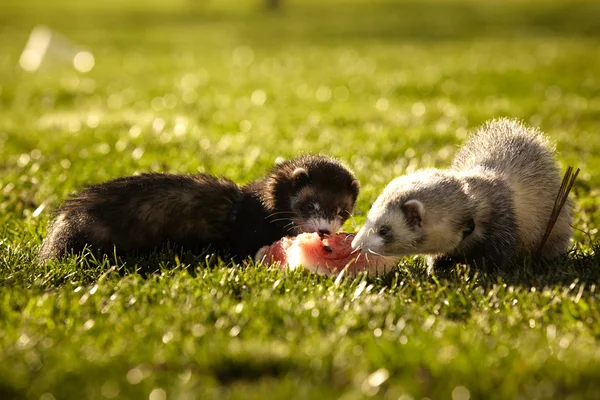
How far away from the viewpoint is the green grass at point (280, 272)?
3814 mm

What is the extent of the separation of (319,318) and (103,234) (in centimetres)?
225

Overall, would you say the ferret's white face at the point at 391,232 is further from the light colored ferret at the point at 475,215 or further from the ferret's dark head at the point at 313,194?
the ferret's dark head at the point at 313,194

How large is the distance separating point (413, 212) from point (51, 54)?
19.7 m

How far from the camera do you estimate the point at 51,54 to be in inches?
915

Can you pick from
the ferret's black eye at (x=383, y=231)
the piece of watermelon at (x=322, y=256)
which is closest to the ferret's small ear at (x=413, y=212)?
the ferret's black eye at (x=383, y=231)

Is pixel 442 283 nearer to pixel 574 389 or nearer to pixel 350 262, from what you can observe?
pixel 350 262

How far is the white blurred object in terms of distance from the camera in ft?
73.9

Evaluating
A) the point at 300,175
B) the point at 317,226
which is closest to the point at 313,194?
the point at 300,175

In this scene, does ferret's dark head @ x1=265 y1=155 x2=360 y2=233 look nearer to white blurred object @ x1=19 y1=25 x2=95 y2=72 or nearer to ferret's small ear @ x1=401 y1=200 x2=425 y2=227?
ferret's small ear @ x1=401 y1=200 x2=425 y2=227

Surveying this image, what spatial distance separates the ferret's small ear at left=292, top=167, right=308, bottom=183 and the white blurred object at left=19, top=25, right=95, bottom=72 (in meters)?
16.4

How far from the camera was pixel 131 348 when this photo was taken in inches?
161

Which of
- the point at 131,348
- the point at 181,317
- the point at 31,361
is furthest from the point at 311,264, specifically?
the point at 31,361

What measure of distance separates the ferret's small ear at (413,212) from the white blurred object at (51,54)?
17.7 meters

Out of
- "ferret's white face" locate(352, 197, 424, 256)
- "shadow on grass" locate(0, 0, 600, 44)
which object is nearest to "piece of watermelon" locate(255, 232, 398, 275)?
"ferret's white face" locate(352, 197, 424, 256)
